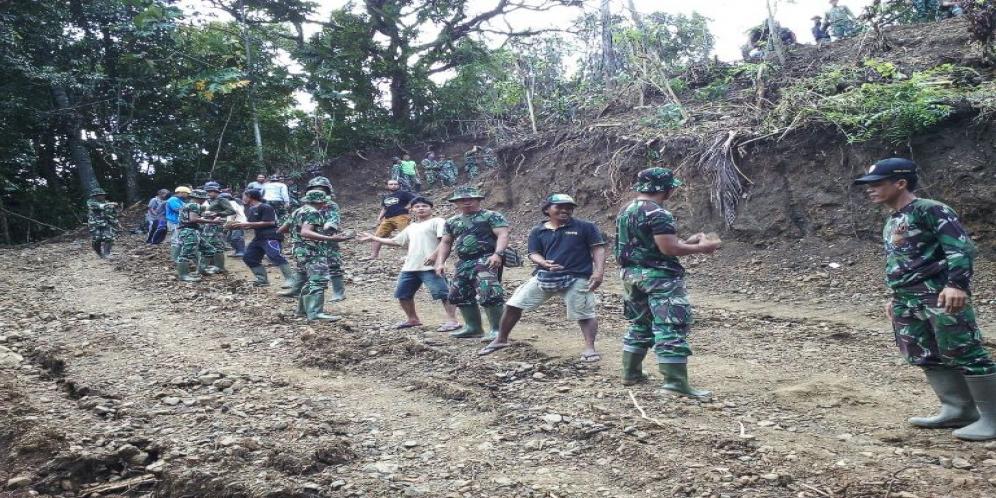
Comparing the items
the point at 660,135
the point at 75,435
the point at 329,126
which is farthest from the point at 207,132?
the point at 75,435

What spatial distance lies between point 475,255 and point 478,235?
0.68ft

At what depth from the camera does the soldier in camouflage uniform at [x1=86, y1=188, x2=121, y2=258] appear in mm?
13646

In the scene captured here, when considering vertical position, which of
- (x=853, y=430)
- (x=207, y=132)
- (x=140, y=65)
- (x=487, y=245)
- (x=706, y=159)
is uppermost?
(x=140, y=65)

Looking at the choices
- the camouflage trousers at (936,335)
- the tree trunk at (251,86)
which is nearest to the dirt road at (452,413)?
the camouflage trousers at (936,335)

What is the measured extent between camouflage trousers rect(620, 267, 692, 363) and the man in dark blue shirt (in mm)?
918

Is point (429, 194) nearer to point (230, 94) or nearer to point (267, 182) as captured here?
point (267, 182)

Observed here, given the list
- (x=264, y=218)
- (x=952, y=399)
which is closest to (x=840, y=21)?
(x=264, y=218)

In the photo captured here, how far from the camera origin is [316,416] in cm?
479

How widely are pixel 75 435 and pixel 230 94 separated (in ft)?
62.5

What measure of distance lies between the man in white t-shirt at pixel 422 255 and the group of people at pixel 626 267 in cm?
2

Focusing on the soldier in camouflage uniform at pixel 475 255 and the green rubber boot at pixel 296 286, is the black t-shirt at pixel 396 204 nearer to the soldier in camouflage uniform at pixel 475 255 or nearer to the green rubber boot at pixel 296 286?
the green rubber boot at pixel 296 286

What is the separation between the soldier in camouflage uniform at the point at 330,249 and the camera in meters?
8.53

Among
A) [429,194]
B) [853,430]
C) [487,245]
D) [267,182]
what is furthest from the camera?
[429,194]

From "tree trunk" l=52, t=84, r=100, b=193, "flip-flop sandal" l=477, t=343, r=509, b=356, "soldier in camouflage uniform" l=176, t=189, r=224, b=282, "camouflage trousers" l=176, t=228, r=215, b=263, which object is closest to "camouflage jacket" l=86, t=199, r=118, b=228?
"soldier in camouflage uniform" l=176, t=189, r=224, b=282
